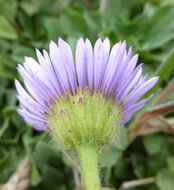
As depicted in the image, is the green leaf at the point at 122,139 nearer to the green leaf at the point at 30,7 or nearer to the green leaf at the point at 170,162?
the green leaf at the point at 170,162

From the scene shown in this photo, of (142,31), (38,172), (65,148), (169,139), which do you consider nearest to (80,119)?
(65,148)

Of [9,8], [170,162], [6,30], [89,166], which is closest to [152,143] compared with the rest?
[170,162]

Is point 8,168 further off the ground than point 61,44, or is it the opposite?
point 61,44

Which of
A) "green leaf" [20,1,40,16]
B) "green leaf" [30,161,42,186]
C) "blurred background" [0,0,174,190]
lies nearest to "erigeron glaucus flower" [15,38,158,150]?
"blurred background" [0,0,174,190]

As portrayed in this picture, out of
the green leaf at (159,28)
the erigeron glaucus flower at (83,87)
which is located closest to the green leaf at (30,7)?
the green leaf at (159,28)

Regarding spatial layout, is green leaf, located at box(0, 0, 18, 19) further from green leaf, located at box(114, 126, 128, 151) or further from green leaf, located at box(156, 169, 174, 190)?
green leaf, located at box(156, 169, 174, 190)

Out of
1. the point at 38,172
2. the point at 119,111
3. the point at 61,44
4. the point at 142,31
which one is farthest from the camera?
Result: the point at 142,31

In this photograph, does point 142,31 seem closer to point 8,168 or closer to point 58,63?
point 58,63
